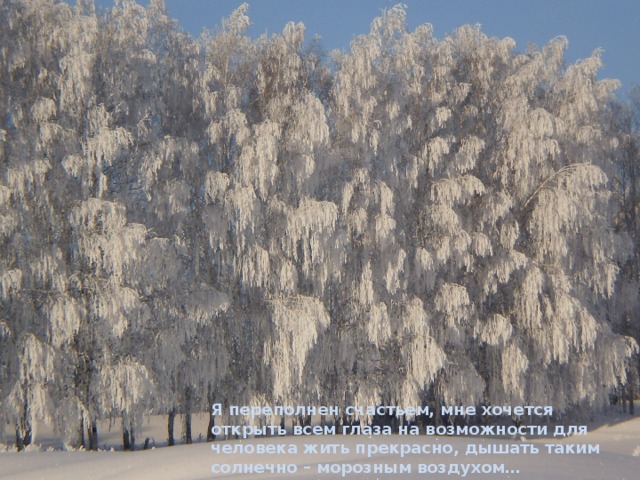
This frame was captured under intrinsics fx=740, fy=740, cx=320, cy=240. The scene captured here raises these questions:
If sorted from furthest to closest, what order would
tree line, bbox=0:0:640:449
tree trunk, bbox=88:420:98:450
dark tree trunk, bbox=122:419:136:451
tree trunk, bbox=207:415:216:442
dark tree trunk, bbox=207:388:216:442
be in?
tree trunk, bbox=207:415:216:442
dark tree trunk, bbox=207:388:216:442
tree trunk, bbox=88:420:98:450
dark tree trunk, bbox=122:419:136:451
tree line, bbox=0:0:640:449

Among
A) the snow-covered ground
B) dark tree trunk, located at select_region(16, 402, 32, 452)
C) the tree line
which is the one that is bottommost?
the snow-covered ground

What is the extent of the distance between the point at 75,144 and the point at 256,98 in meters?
3.87

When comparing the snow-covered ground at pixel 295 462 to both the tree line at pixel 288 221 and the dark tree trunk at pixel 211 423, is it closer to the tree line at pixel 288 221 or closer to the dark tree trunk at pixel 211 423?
the tree line at pixel 288 221

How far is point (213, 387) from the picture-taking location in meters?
13.4

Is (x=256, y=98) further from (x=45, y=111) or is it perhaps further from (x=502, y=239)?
(x=502, y=239)

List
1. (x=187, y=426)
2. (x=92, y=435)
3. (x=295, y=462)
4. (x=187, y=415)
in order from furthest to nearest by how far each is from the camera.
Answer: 1. (x=187, y=426)
2. (x=187, y=415)
3. (x=92, y=435)
4. (x=295, y=462)

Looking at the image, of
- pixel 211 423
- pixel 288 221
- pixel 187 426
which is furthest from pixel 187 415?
pixel 288 221

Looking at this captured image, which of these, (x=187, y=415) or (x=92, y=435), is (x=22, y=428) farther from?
(x=187, y=415)

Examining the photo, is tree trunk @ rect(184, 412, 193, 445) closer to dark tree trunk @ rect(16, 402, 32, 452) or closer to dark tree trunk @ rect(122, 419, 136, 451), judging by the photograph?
dark tree trunk @ rect(122, 419, 136, 451)

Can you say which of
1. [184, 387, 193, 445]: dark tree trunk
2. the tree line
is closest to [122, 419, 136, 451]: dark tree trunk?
the tree line

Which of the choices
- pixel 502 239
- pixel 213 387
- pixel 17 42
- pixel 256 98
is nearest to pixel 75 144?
pixel 17 42

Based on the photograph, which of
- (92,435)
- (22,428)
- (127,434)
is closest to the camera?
(22,428)

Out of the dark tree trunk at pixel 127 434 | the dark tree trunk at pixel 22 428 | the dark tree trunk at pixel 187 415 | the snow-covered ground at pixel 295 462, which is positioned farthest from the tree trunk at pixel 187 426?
the snow-covered ground at pixel 295 462

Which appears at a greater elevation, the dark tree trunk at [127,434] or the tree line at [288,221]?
the tree line at [288,221]
